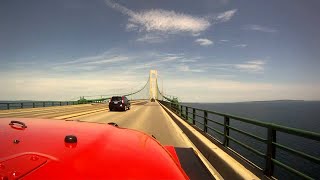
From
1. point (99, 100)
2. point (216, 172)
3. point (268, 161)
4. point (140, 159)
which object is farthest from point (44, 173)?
point (99, 100)

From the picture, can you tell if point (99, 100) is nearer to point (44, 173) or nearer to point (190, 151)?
point (190, 151)

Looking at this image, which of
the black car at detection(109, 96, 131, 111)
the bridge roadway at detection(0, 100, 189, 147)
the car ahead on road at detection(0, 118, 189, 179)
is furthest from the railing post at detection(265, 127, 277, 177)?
the black car at detection(109, 96, 131, 111)

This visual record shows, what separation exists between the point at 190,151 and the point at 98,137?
5.73 metres

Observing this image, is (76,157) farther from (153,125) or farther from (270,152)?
(153,125)

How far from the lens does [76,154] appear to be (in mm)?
2105

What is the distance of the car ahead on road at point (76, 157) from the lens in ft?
5.96

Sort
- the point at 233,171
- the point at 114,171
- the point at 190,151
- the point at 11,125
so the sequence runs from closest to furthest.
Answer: the point at 114,171, the point at 11,125, the point at 233,171, the point at 190,151

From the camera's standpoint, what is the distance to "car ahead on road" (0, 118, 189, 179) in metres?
1.82

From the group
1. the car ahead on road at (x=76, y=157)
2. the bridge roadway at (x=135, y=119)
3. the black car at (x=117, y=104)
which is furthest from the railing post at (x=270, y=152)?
the black car at (x=117, y=104)

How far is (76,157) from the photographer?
204 centimetres

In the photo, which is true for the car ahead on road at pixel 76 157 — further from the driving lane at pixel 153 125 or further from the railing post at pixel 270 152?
the driving lane at pixel 153 125

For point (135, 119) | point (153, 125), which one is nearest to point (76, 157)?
point (153, 125)

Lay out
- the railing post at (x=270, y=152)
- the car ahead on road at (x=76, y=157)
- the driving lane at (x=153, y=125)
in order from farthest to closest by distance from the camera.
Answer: the driving lane at (x=153, y=125) → the railing post at (x=270, y=152) → the car ahead on road at (x=76, y=157)

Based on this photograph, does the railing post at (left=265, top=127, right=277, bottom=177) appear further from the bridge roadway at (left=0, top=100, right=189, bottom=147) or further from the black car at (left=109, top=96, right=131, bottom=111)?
the black car at (left=109, top=96, right=131, bottom=111)
